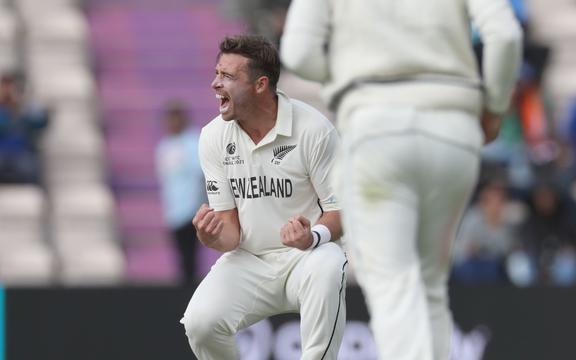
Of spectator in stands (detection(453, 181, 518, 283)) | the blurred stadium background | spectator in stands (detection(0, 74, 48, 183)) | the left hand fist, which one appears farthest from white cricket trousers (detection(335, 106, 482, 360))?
spectator in stands (detection(0, 74, 48, 183))

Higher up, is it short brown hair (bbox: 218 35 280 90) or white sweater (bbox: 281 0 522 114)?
white sweater (bbox: 281 0 522 114)

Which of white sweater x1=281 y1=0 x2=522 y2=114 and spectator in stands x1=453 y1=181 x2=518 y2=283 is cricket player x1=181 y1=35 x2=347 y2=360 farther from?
spectator in stands x1=453 y1=181 x2=518 y2=283

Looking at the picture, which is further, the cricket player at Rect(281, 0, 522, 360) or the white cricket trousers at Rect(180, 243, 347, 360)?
the white cricket trousers at Rect(180, 243, 347, 360)

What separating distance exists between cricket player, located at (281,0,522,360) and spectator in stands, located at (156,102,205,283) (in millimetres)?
5988

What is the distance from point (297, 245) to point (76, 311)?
3.80 m

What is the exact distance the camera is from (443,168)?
17.0ft

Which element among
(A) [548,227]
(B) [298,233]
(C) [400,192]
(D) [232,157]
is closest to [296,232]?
(B) [298,233]

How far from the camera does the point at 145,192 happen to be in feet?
43.5

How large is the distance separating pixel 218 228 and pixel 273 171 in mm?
396

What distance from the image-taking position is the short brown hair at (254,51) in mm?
6426

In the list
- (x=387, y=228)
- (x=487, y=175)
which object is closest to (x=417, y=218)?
(x=387, y=228)

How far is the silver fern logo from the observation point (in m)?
6.48

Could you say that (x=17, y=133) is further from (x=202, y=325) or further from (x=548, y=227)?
(x=202, y=325)

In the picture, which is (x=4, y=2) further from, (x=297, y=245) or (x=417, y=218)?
(x=417, y=218)
